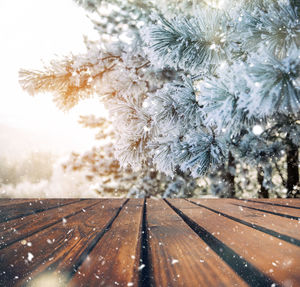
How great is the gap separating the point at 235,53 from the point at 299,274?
1.20m

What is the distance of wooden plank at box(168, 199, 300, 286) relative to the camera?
0.66 metres

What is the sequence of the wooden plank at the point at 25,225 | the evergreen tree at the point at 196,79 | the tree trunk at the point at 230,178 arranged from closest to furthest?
1. the evergreen tree at the point at 196,79
2. the wooden plank at the point at 25,225
3. the tree trunk at the point at 230,178

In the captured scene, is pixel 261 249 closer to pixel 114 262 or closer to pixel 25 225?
pixel 114 262

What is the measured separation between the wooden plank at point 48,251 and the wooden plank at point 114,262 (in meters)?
0.04

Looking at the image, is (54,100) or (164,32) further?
(54,100)

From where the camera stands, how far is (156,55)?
1245 mm

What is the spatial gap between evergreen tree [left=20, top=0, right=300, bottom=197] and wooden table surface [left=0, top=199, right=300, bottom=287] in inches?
16.7

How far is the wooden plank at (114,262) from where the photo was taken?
2.01ft

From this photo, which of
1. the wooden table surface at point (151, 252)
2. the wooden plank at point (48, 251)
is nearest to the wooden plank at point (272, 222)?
the wooden table surface at point (151, 252)

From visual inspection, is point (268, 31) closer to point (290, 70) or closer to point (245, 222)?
point (290, 70)

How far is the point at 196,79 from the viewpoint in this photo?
162 centimetres

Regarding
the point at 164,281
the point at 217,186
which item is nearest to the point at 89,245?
the point at 164,281

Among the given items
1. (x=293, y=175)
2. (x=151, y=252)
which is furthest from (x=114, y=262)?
(x=293, y=175)

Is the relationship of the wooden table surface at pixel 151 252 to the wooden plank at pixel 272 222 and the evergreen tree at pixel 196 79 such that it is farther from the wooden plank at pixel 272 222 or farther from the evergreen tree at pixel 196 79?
the evergreen tree at pixel 196 79
